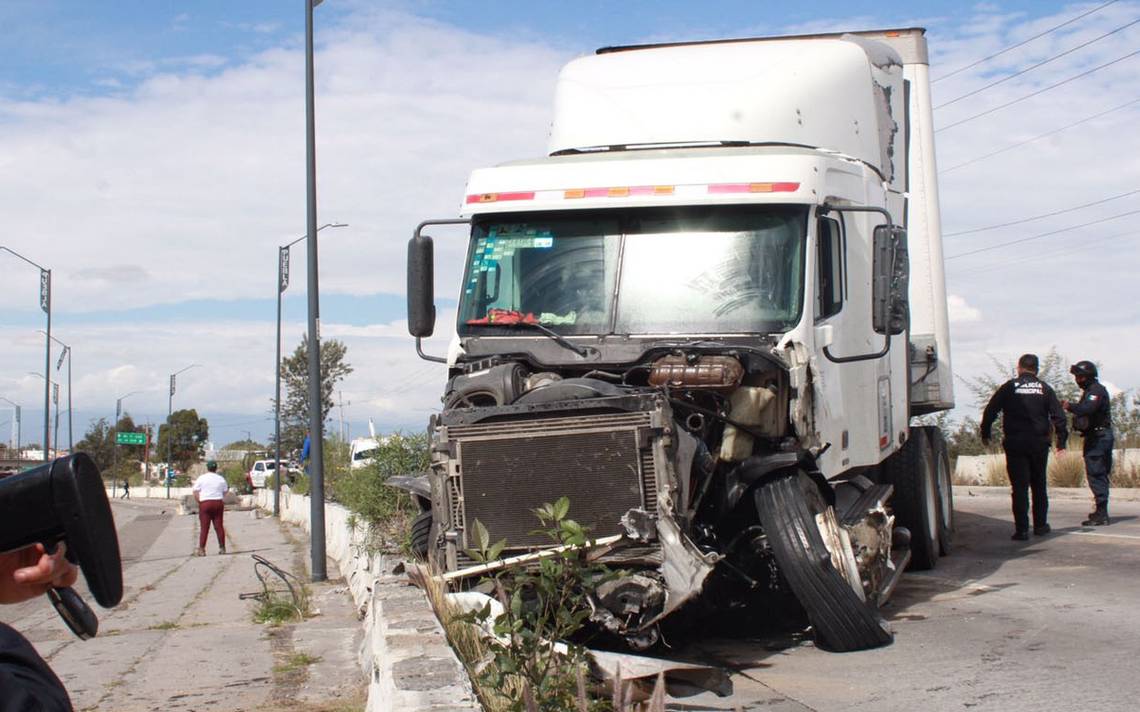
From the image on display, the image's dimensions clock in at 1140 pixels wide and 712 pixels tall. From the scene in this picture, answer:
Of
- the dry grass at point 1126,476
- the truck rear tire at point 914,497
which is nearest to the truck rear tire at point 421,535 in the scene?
the truck rear tire at point 914,497

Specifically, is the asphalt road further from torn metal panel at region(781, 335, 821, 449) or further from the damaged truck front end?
torn metal panel at region(781, 335, 821, 449)

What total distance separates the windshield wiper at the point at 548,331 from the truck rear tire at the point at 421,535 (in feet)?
4.51

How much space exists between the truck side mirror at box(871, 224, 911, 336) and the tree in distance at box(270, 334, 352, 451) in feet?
148

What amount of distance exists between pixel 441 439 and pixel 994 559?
650 cm

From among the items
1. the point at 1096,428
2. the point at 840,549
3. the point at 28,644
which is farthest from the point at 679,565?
the point at 1096,428

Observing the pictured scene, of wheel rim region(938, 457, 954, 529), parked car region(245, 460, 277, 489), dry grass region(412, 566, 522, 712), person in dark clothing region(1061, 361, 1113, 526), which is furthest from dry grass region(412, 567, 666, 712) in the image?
parked car region(245, 460, 277, 489)

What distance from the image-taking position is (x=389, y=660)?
5391 mm

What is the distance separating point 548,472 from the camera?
6.87m

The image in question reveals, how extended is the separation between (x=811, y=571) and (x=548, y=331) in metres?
2.15

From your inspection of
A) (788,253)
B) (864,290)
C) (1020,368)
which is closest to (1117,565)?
(1020,368)

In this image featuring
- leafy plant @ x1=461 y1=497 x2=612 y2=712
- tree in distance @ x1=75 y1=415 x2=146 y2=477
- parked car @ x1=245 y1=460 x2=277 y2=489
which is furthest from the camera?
tree in distance @ x1=75 y1=415 x2=146 y2=477

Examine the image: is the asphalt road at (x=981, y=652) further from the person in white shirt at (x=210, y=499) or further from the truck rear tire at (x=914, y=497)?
the person in white shirt at (x=210, y=499)

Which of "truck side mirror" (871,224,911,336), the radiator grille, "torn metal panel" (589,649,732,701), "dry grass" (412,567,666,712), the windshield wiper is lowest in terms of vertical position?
"torn metal panel" (589,649,732,701)

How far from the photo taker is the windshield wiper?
304 inches
